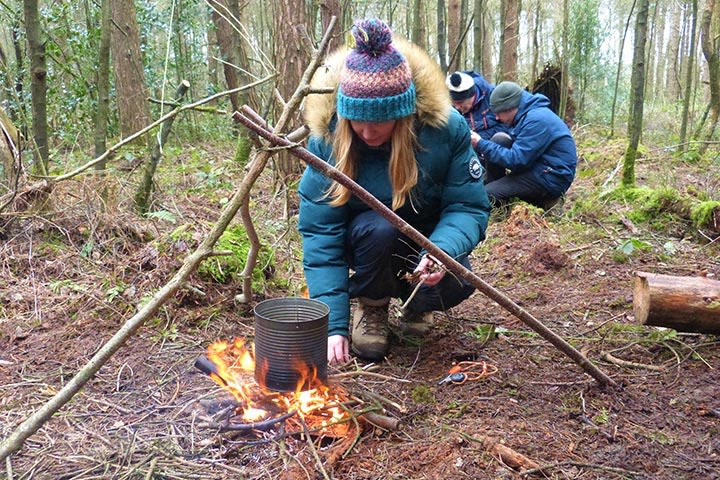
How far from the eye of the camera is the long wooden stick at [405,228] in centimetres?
209

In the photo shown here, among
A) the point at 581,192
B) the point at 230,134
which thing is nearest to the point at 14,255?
the point at 581,192

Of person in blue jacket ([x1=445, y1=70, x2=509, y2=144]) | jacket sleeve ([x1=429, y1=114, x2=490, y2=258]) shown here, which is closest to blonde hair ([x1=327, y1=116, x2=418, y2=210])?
jacket sleeve ([x1=429, y1=114, x2=490, y2=258])

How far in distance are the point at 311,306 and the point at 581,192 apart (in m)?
5.18

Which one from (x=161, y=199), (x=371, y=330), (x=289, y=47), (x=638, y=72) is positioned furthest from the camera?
(x=289, y=47)

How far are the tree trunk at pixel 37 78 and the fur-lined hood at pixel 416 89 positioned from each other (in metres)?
2.49

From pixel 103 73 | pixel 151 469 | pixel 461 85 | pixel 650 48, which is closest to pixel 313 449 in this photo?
pixel 151 469

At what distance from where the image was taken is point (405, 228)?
227 cm

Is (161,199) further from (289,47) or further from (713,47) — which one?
(713,47)

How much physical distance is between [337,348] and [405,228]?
864 millimetres

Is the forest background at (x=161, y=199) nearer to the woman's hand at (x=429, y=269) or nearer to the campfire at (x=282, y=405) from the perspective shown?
the campfire at (x=282, y=405)

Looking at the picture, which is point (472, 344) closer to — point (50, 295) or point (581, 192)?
point (50, 295)

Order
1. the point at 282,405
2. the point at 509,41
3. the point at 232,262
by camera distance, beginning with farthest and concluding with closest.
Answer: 1. the point at 509,41
2. the point at 232,262
3. the point at 282,405

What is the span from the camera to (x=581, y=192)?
22.5 ft

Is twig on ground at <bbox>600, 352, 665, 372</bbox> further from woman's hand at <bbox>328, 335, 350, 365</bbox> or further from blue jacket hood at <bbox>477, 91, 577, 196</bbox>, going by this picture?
blue jacket hood at <bbox>477, 91, 577, 196</bbox>
